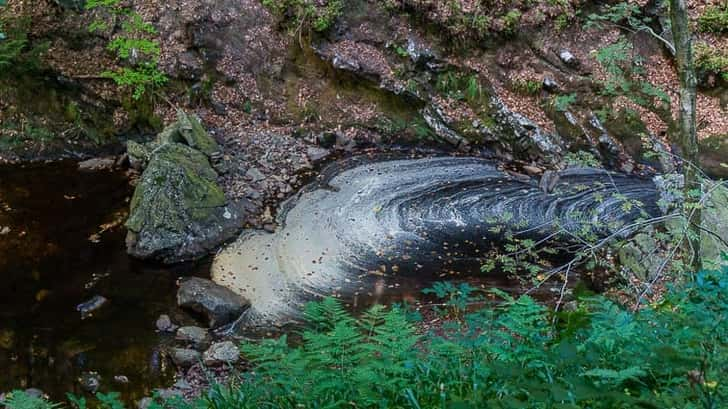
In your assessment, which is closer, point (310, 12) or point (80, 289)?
point (80, 289)

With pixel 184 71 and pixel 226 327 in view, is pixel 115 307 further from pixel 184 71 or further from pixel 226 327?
pixel 184 71

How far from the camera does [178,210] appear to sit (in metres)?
9.84

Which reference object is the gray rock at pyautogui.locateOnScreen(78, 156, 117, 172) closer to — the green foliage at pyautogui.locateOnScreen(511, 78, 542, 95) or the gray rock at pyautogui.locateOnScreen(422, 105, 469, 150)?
the gray rock at pyautogui.locateOnScreen(422, 105, 469, 150)

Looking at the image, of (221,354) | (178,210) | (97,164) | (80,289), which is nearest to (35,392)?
(80,289)

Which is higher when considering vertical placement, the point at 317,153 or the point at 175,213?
the point at 317,153

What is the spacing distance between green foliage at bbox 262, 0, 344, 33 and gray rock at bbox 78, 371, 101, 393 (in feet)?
29.8

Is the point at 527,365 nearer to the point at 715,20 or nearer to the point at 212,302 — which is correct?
the point at 212,302

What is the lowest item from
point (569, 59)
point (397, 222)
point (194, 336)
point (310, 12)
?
point (194, 336)

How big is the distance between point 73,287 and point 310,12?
8147mm

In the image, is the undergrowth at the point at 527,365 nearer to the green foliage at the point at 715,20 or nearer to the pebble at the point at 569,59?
the pebble at the point at 569,59

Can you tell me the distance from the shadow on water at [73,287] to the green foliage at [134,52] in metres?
2.19

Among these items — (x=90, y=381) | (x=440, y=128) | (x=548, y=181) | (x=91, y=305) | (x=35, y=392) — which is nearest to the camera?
(x=35, y=392)

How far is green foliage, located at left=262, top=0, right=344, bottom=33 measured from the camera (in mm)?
13031

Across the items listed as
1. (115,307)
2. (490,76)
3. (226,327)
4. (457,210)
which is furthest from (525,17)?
(115,307)
